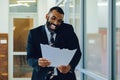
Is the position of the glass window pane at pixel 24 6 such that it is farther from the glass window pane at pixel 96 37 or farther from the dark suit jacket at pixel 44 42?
the dark suit jacket at pixel 44 42

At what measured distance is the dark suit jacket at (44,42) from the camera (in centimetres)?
209

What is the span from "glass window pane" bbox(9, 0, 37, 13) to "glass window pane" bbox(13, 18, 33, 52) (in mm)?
313

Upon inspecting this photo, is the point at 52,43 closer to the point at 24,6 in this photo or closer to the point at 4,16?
the point at 4,16

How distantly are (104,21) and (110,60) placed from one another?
22.1 inches

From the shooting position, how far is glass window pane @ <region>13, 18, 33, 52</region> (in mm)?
9500

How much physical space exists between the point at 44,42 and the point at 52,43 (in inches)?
2.4

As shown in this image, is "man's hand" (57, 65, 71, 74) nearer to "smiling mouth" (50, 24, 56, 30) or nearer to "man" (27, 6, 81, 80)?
"man" (27, 6, 81, 80)

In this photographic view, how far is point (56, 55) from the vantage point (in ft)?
6.77

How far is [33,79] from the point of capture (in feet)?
7.01

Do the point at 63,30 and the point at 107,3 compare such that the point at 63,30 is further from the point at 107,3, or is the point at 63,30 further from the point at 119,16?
the point at 107,3

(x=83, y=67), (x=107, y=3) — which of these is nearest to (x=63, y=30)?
(x=107, y=3)

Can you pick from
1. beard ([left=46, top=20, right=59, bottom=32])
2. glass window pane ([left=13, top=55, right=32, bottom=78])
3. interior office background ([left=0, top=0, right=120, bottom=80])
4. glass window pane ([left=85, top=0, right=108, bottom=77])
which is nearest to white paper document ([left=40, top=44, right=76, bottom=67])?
beard ([left=46, top=20, right=59, bottom=32])

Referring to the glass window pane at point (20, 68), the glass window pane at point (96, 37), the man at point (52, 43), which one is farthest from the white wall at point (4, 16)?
the man at point (52, 43)

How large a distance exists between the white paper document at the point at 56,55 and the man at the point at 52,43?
3cm
